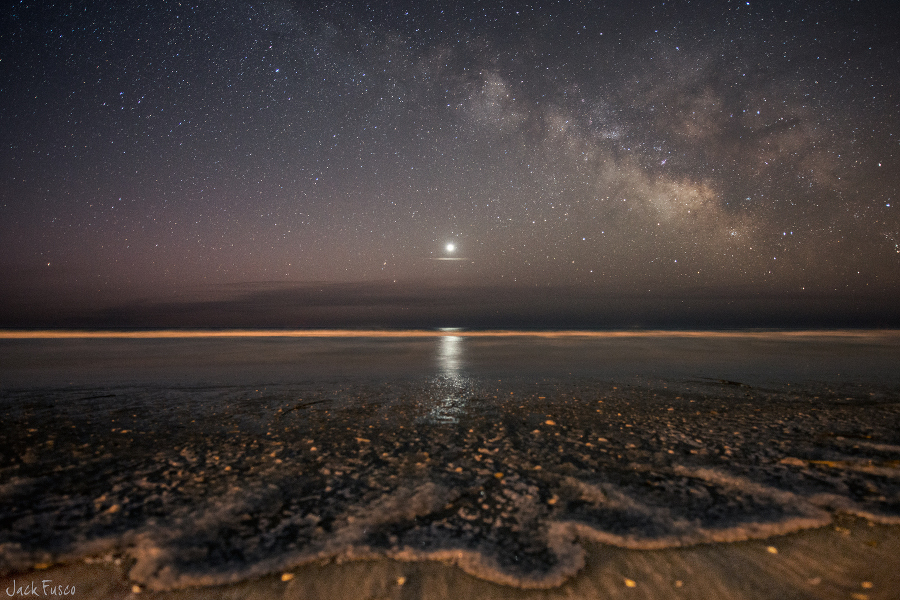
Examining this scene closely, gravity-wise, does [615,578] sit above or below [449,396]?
above

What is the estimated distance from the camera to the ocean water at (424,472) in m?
2.28

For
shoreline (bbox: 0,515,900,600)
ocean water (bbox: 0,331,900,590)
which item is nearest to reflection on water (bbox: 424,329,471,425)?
ocean water (bbox: 0,331,900,590)

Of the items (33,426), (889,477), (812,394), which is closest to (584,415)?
(889,477)

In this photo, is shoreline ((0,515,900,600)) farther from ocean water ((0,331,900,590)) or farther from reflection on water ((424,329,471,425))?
reflection on water ((424,329,471,425))

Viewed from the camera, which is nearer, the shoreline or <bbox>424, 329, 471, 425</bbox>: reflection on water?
the shoreline

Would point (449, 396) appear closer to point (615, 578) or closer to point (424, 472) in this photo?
→ point (424, 472)

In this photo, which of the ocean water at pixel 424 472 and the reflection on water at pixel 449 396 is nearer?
the ocean water at pixel 424 472

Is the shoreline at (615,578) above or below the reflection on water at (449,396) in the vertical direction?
above

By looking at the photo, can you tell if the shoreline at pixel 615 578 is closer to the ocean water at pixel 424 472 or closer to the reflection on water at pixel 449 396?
the ocean water at pixel 424 472

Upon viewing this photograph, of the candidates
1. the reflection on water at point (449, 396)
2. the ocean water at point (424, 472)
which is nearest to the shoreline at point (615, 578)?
the ocean water at point (424, 472)

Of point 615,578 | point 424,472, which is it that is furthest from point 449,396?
point 615,578

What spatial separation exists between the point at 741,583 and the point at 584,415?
3209 millimetres

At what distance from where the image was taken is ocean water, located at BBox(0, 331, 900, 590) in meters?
2.28

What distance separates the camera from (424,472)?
3.33m
